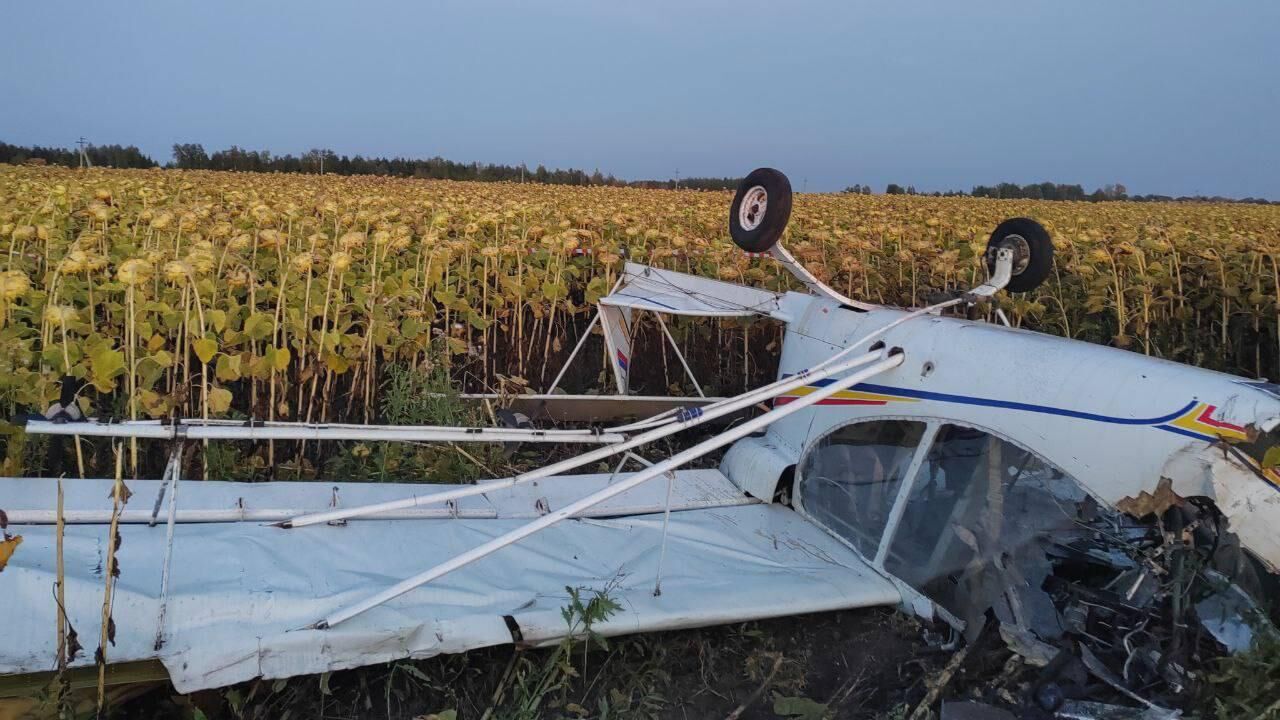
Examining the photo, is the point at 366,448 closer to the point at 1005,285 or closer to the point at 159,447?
the point at 159,447

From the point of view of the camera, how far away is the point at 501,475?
6078mm

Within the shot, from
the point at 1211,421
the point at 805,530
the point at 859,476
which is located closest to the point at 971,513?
the point at 859,476

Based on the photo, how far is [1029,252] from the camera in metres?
4.70

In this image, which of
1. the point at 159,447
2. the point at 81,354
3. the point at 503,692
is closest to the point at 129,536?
the point at 503,692

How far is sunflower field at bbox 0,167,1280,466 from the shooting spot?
540 cm

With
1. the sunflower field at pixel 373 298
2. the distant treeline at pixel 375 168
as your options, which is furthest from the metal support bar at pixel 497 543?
the distant treeline at pixel 375 168

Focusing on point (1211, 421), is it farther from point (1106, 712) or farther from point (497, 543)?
point (497, 543)

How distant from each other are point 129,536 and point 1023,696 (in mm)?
3375

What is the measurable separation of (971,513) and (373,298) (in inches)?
173

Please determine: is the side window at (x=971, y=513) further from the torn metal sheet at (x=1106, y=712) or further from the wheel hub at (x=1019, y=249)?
the wheel hub at (x=1019, y=249)

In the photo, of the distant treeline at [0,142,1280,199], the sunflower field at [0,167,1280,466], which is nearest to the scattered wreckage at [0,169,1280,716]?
the sunflower field at [0,167,1280,466]

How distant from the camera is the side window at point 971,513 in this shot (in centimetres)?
338

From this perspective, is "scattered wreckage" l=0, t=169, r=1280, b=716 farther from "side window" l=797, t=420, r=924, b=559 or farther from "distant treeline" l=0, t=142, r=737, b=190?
→ "distant treeline" l=0, t=142, r=737, b=190

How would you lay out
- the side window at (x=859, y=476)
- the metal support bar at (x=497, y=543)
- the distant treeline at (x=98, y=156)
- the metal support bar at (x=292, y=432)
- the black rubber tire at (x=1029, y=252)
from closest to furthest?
the metal support bar at (x=292, y=432) < the metal support bar at (x=497, y=543) < the side window at (x=859, y=476) < the black rubber tire at (x=1029, y=252) < the distant treeline at (x=98, y=156)
